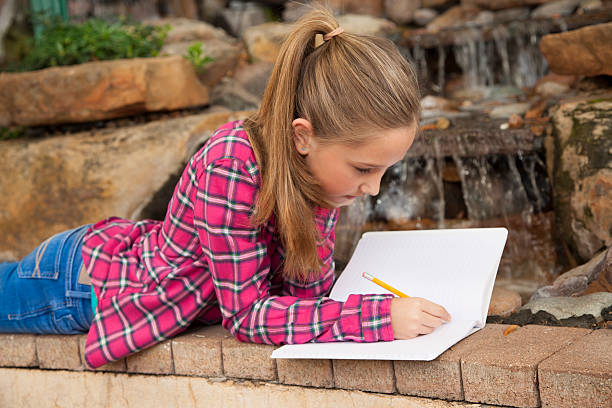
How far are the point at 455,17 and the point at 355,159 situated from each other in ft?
16.2

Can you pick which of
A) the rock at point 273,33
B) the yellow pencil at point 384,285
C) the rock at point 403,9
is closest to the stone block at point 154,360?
the yellow pencil at point 384,285

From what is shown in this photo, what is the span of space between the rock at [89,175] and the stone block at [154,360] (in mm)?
1748

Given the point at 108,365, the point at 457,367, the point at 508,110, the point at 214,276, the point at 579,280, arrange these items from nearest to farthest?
the point at 457,367
the point at 214,276
the point at 108,365
the point at 579,280
the point at 508,110

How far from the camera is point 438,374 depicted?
153cm

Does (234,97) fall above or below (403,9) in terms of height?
below

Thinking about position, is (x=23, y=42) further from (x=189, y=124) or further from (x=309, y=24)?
(x=309, y=24)

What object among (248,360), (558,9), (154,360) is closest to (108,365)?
(154,360)

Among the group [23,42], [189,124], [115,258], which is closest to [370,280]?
[115,258]

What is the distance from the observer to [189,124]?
3887 millimetres

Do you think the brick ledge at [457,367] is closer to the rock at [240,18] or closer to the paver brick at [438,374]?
the paver brick at [438,374]

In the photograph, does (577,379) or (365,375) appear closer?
(577,379)

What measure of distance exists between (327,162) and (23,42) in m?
4.70

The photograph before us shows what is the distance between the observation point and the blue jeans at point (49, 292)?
2012 millimetres

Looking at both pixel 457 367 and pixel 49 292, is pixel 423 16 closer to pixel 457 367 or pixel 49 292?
pixel 49 292
